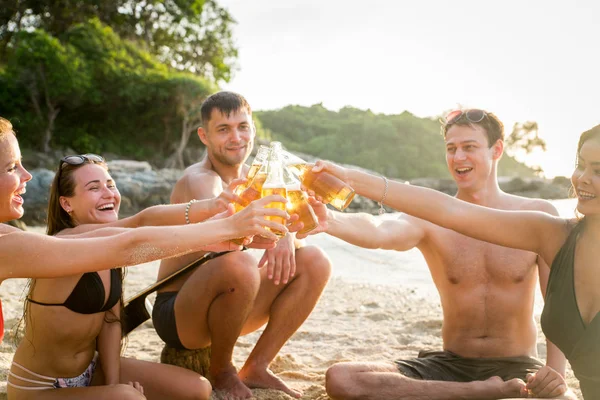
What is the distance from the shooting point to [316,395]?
Answer: 4031 mm

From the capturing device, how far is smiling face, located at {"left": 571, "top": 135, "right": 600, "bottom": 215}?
2848mm

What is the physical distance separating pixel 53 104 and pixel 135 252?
27.7 metres

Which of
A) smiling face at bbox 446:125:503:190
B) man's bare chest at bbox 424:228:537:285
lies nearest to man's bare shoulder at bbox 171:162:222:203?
man's bare chest at bbox 424:228:537:285

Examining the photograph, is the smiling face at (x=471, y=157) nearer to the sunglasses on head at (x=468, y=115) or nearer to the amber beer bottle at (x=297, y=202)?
the sunglasses on head at (x=468, y=115)

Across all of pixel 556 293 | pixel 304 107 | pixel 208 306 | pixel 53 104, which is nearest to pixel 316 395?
pixel 208 306

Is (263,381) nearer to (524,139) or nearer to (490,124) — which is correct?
(490,124)

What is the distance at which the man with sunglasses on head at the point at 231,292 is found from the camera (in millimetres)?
3828

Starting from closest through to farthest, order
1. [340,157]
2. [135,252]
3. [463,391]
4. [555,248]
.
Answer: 1. [135,252]
2. [555,248]
3. [463,391]
4. [340,157]

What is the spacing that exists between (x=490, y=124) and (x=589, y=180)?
1.62 meters

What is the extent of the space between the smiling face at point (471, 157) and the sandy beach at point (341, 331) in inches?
62.3

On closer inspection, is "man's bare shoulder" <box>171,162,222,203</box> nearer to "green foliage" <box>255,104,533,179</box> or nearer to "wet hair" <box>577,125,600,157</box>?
"wet hair" <box>577,125,600,157</box>

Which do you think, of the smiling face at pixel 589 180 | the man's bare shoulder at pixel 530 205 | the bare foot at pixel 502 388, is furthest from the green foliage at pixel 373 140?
the smiling face at pixel 589 180

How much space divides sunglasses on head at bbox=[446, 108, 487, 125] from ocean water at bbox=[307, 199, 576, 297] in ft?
16.1

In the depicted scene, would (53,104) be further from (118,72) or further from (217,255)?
(217,255)
